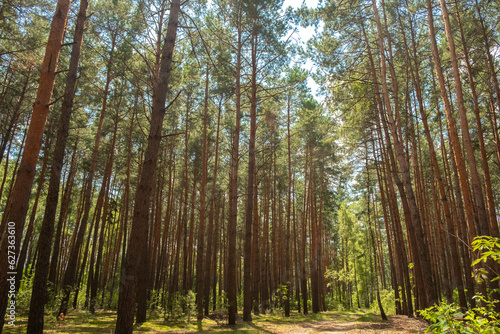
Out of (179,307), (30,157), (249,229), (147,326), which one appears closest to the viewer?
(30,157)

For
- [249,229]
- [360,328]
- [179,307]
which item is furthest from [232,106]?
[360,328]

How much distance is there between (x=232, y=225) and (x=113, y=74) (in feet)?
29.8

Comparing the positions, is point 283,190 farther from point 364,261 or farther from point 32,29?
point 32,29

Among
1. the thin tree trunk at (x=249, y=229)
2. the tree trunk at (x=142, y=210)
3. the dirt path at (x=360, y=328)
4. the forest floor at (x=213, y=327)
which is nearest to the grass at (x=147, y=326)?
the forest floor at (x=213, y=327)

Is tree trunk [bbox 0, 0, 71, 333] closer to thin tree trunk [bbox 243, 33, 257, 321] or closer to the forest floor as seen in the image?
the forest floor

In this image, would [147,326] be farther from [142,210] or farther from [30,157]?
[30,157]

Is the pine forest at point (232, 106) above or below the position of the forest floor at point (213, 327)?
above

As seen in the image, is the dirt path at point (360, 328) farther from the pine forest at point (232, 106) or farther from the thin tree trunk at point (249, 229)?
the thin tree trunk at point (249, 229)

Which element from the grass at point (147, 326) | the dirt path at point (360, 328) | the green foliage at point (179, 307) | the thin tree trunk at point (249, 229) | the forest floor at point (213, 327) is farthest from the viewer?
the green foliage at point (179, 307)

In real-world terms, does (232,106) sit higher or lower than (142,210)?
higher

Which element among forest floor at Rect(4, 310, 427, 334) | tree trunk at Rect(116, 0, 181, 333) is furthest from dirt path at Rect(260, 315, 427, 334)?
tree trunk at Rect(116, 0, 181, 333)

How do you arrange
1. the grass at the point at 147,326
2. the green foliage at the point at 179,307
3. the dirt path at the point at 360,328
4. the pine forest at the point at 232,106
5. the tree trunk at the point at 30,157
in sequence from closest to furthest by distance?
the tree trunk at the point at 30,157 < the pine forest at the point at 232,106 < the grass at the point at 147,326 < the dirt path at the point at 360,328 < the green foliage at the point at 179,307

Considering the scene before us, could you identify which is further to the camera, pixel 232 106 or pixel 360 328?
pixel 232 106

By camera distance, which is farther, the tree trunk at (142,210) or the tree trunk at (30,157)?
the tree trunk at (142,210)
